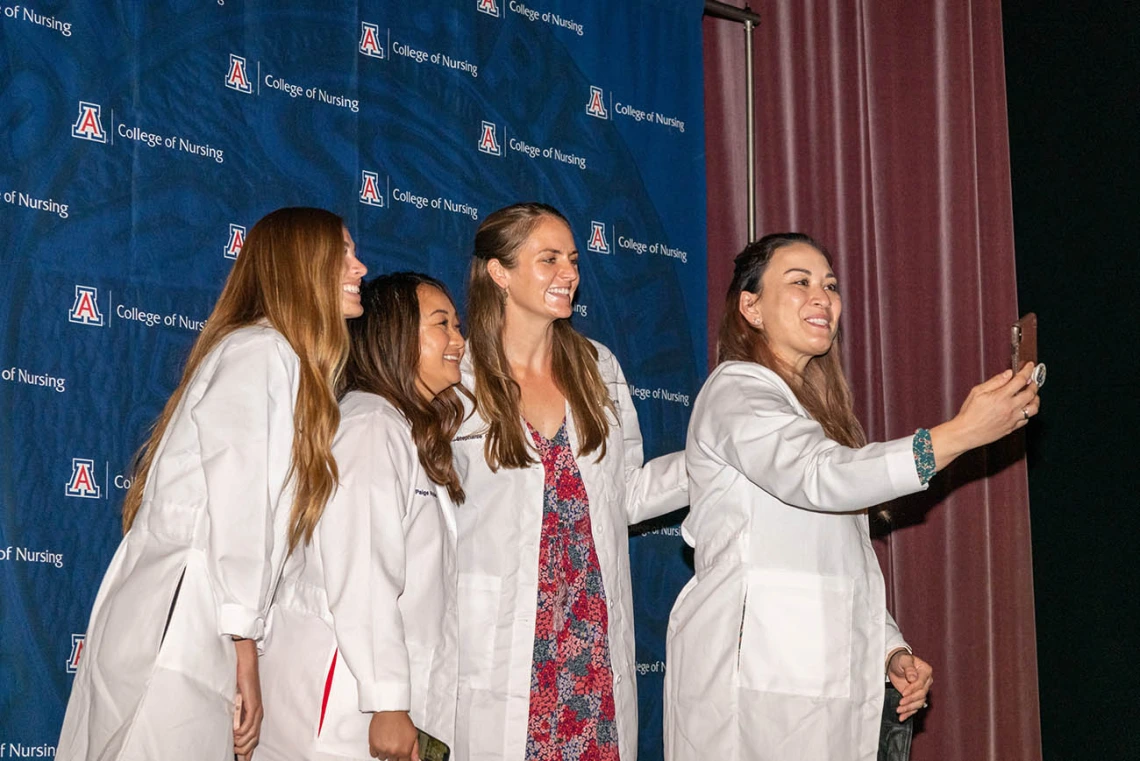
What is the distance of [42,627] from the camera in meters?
3.25

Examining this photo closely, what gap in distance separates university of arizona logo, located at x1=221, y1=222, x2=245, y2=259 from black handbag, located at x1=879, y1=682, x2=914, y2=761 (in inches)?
86.1

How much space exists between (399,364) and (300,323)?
0.46m

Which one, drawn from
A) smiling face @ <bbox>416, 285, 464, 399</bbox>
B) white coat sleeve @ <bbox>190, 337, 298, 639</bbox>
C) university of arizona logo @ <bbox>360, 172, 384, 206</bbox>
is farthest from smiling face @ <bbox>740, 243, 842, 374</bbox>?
university of arizona logo @ <bbox>360, 172, 384, 206</bbox>

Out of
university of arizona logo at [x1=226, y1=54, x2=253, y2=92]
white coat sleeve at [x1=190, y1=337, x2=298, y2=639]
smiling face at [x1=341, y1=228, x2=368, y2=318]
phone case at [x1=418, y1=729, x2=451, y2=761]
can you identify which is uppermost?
university of arizona logo at [x1=226, y1=54, x2=253, y2=92]

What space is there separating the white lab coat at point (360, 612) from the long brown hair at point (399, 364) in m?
0.11

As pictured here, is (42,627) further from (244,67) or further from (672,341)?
(672,341)

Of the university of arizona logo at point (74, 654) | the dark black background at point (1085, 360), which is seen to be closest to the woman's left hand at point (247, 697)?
the university of arizona logo at point (74, 654)

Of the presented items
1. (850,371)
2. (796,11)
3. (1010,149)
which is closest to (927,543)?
(850,371)

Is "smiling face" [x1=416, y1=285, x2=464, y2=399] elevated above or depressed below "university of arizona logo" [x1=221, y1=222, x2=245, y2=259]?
below

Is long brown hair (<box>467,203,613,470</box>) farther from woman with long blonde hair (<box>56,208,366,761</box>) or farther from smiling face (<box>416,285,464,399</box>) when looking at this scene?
woman with long blonde hair (<box>56,208,366,761</box>)

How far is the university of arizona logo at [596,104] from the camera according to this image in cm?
457

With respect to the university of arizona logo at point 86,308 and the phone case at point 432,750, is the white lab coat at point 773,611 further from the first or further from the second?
the university of arizona logo at point 86,308

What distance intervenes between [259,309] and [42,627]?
116 centimetres

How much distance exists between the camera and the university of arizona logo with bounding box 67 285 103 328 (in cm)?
340
